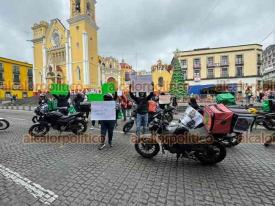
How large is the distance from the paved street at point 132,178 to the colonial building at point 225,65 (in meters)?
36.3

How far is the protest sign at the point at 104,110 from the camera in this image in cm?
591

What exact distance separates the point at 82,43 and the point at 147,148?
44.4 m

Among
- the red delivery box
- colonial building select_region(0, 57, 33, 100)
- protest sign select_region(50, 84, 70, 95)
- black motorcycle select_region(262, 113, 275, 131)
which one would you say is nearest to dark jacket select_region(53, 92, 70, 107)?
protest sign select_region(50, 84, 70, 95)

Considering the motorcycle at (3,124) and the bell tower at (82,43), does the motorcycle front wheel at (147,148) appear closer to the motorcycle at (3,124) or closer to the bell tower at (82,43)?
the motorcycle at (3,124)

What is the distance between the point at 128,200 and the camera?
3156 millimetres

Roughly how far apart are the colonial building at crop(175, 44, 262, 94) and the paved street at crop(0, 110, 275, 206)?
119 ft

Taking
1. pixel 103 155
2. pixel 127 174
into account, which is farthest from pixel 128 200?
pixel 103 155

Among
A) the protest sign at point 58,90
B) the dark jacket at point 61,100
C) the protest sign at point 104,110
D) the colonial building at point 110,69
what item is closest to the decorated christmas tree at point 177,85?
the protest sign at point 58,90

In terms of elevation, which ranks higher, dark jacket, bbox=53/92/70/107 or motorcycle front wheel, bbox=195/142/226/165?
dark jacket, bbox=53/92/70/107

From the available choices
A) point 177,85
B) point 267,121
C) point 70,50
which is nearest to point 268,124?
point 267,121

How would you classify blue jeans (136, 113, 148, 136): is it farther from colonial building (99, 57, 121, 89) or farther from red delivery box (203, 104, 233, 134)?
colonial building (99, 57, 121, 89)

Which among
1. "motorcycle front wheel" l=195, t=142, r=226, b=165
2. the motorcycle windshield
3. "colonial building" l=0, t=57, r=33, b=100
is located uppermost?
"colonial building" l=0, t=57, r=33, b=100

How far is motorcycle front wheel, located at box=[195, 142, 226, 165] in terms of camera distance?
14.7 feet

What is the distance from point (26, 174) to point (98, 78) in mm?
47571
